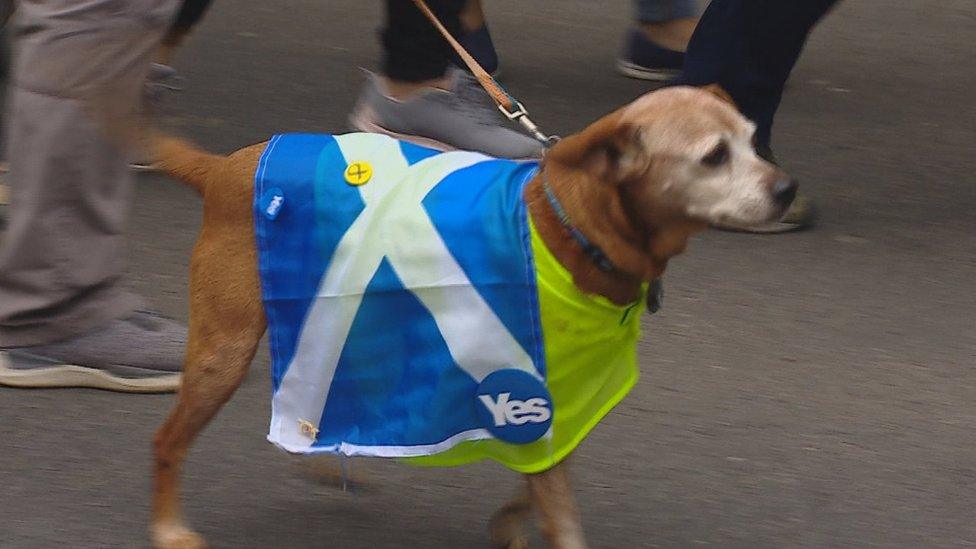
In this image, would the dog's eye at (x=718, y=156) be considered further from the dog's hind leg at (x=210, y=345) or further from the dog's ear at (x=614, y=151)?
the dog's hind leg at (x=210, y=345)

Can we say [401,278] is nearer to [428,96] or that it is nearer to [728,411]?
[728,411]

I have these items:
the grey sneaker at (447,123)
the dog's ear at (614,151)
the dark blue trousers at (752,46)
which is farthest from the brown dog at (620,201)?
the dark blue trousers at (752,46)

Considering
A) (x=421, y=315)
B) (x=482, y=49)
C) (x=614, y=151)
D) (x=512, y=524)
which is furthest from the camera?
(x=482, y=49)

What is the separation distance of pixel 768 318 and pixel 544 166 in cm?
180

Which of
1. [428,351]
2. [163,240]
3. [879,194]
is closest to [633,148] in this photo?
[428,351]

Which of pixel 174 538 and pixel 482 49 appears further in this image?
pixel 482 49

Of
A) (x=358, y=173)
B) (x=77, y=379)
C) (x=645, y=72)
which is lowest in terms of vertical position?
(x=645, y=72)

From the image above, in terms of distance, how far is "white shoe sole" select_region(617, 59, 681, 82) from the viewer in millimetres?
6793

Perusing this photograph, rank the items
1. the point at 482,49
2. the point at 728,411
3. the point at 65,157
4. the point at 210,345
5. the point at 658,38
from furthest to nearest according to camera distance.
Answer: the point at 658,38
the point at 482,49
the point at 728,411
the point at 65,157
the point at 210,345

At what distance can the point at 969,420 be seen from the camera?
4016 mm

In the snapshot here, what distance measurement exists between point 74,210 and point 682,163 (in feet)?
5.68

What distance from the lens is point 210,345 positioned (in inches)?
126

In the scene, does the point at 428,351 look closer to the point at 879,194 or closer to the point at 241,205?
the point at 241,205

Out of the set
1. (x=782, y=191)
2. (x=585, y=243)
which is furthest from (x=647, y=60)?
(x=585, y=243)
